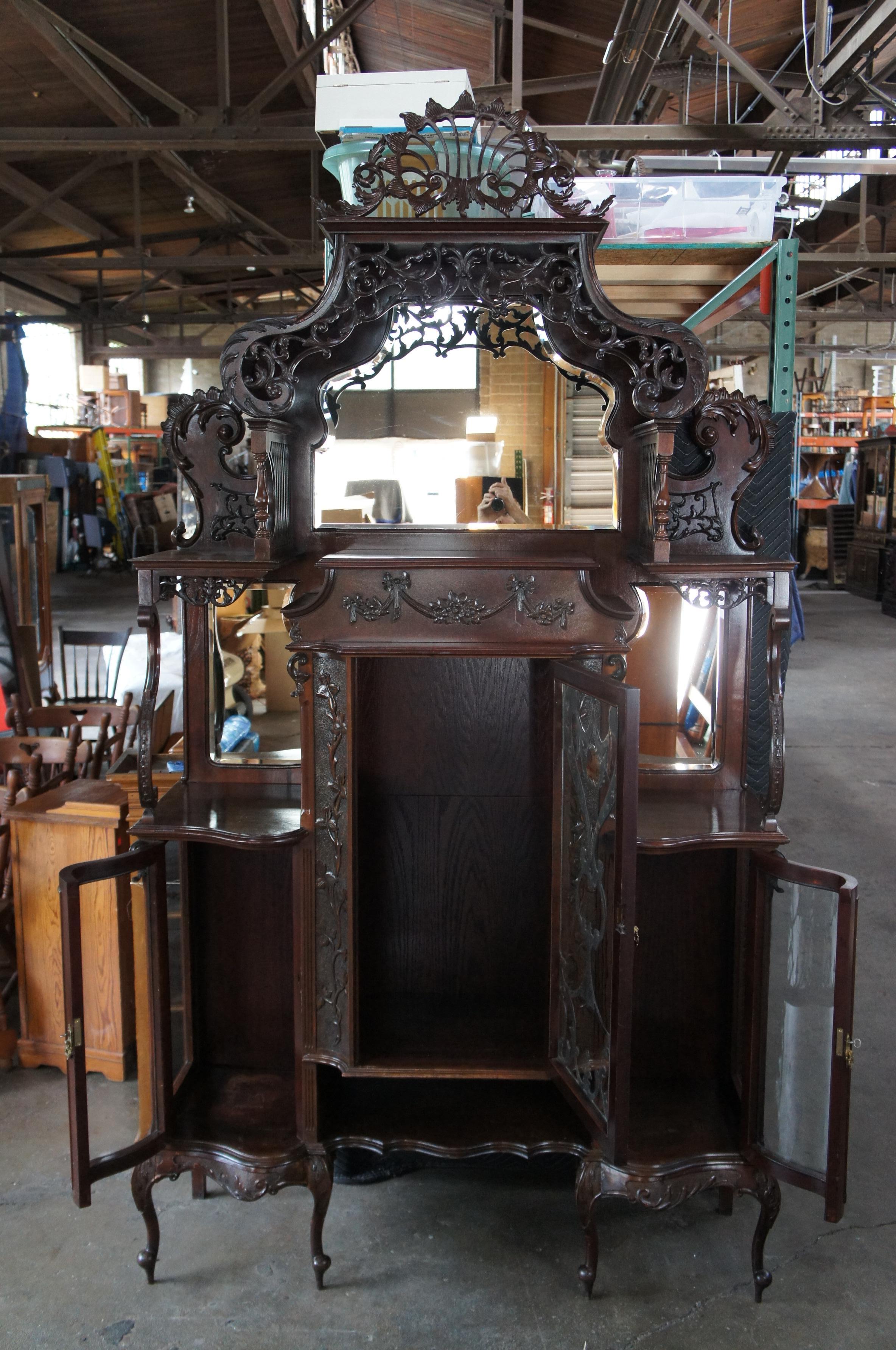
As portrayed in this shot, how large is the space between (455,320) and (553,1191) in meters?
2.10

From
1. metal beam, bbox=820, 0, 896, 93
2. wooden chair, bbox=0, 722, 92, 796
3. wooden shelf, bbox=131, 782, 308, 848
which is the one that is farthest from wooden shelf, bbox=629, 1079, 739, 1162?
metal beam, bbox=820, 0, 896, 93

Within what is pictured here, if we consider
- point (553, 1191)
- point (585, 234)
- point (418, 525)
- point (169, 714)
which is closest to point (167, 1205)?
point (553, 1191)

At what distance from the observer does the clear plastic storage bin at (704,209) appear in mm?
2902

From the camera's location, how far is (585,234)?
2.21 meters

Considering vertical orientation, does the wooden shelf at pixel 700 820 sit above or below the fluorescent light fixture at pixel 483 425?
below

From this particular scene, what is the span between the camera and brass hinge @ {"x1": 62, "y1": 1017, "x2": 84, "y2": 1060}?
2059 mm

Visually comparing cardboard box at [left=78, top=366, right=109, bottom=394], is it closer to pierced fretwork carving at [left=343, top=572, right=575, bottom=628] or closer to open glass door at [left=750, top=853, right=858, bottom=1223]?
pierced fretwork carving at [left=343, top=572, right=575, bottom=628]

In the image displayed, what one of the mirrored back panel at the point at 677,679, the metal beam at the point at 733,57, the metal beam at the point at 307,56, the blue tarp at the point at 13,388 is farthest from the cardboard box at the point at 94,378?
the mirrored back panel at the point at 677,679

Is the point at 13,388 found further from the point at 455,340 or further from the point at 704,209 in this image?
the point at 455,340

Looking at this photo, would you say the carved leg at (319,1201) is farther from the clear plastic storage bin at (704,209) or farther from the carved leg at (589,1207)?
the clear plastic storage bin at (704,209)

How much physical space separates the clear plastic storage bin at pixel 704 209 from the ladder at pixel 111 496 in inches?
527

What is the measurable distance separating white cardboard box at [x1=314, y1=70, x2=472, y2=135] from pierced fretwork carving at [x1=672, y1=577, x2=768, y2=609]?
3.72 feet

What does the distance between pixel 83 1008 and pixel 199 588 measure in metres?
0.88

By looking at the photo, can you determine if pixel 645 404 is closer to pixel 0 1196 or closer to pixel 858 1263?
pixel 858 1263
